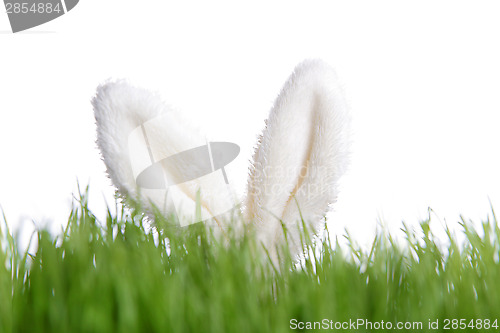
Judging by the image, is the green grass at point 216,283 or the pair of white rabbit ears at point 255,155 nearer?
the green grass at point 216,283

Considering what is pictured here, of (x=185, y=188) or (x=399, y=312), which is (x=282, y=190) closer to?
(x=185, y=188)

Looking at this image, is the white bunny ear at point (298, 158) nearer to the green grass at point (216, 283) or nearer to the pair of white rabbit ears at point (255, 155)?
the pair of white rabbit ears at point (255, 155)

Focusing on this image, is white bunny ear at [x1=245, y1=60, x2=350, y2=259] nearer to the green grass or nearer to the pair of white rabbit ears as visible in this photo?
the pair of white rabbit ears

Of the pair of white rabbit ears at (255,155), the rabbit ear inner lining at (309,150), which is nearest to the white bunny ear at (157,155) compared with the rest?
the pair of white rabbit ears at (255,155)
